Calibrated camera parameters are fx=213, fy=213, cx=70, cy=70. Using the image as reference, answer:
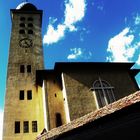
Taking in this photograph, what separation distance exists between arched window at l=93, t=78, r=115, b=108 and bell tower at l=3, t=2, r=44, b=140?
600cm

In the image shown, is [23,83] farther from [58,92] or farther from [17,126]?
[58,92]

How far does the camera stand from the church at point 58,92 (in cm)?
1847

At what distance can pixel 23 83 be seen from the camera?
934 inches

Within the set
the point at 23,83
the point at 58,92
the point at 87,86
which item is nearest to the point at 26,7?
the point at 23,83

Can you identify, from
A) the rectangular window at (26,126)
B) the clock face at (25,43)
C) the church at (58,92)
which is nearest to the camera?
the church at (58,92)

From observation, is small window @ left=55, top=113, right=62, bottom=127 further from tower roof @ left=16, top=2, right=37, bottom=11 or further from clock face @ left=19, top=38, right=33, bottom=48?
tower roof @ left=16, top=2, right=37, bottom=11

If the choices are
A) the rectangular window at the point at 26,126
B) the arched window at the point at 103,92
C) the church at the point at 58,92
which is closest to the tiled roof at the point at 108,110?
the church at the point at 58,92

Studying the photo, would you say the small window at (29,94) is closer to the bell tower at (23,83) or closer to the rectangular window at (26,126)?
the bell tower at (23,83)

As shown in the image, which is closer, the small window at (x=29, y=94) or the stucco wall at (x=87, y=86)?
the stucco wall at (x=87, y=86)

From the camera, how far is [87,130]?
24.9 feet

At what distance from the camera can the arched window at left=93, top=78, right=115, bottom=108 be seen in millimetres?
18583

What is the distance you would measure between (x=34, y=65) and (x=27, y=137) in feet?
29.8

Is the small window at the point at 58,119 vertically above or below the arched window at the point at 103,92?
below

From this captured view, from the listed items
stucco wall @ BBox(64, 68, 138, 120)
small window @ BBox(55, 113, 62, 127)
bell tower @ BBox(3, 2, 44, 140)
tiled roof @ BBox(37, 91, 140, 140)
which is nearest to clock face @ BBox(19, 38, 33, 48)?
bell tower @ BBox(3, 2, 44, 140)
